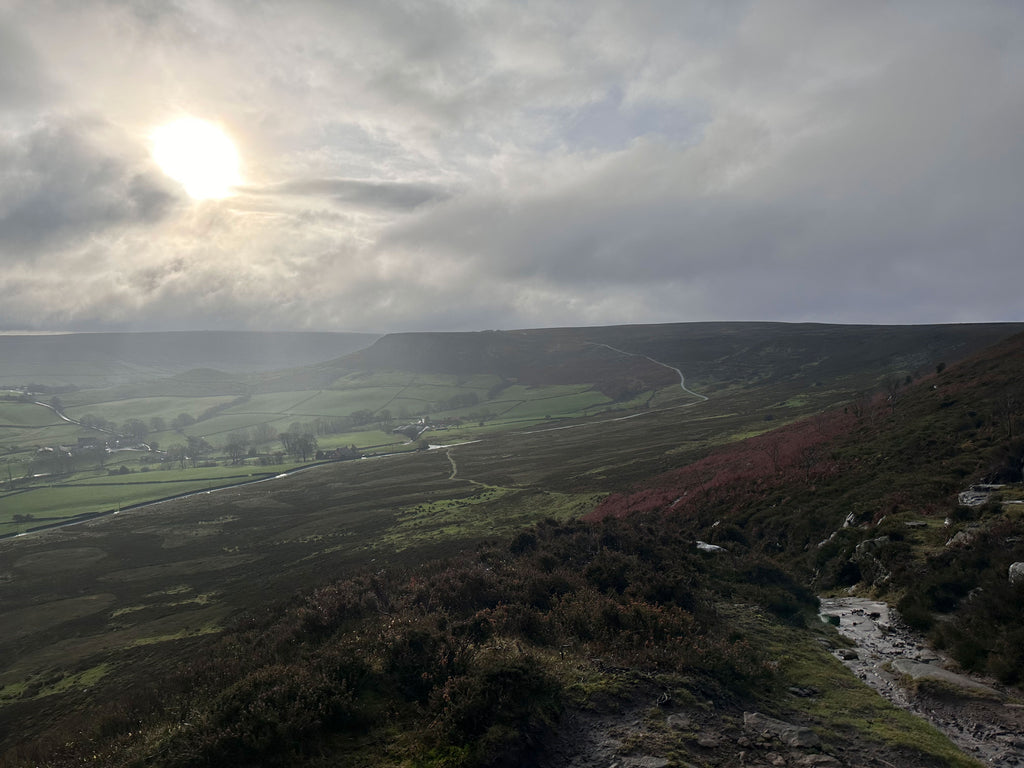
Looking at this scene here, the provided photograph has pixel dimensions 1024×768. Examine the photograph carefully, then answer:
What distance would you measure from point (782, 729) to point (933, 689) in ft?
13.8

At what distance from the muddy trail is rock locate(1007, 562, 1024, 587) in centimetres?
245

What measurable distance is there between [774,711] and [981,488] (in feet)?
54.3

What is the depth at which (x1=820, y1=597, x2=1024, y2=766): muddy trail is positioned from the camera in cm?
876

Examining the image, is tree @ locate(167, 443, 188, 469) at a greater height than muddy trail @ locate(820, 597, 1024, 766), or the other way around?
muddy trail @ locate(820, 597, 1024, 766)

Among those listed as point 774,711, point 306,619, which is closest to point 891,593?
point 774,711

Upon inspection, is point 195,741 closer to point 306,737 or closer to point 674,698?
point 306,737

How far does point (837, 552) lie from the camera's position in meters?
20.0

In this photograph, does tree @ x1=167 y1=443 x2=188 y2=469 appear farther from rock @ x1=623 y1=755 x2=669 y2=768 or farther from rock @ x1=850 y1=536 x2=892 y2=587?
rock @ x1=623 y1=755 x2=669 y2=768

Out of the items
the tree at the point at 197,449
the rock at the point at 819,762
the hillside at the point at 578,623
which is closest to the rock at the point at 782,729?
the hillside at the point at 578,623

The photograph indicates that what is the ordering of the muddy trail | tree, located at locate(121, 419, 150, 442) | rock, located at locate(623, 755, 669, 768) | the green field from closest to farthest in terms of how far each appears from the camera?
rock, located at locate(623, 755, 669, 768), the muddy trail, the green field, tree, located at locate(121, 419, 150, 442)

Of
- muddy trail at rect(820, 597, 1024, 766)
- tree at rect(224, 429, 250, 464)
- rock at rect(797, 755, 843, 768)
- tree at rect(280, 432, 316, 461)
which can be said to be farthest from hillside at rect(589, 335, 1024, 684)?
tree at rect(224, 429, 250, 464)

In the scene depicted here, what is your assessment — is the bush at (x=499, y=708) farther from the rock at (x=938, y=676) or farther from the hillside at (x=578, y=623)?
the rock at (x=938, y=676)

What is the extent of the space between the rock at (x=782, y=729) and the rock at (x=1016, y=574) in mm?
7111

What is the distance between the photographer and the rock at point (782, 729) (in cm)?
859
